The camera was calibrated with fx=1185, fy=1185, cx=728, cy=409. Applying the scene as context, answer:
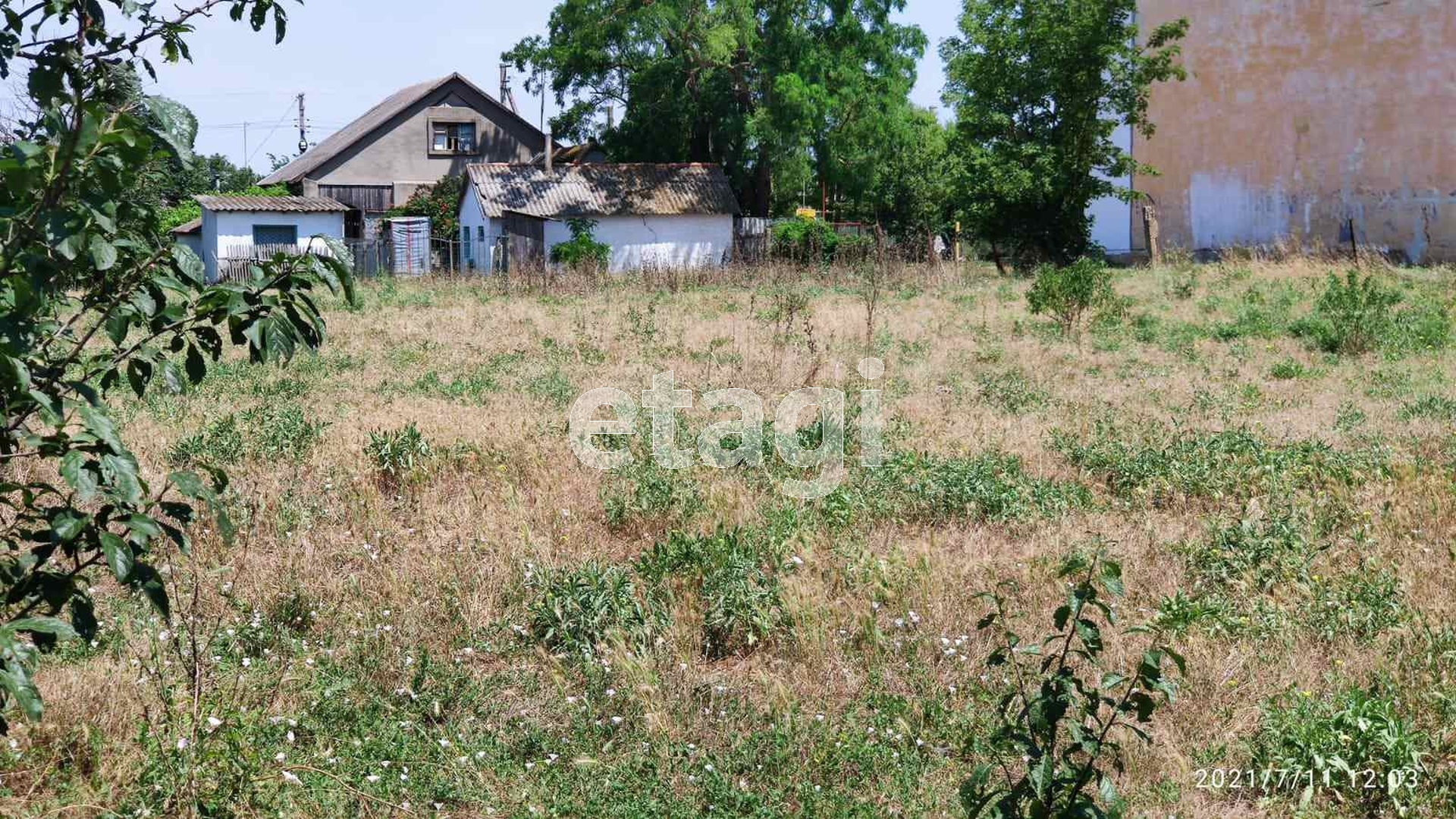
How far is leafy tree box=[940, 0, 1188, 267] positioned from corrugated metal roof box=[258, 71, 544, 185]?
1923cm

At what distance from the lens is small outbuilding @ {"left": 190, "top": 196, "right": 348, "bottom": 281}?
33844mm

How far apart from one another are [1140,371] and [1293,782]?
797 cm

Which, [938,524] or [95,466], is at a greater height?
[95,466]

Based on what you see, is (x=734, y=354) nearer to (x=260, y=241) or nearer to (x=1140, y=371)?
(x=1140, y=371)

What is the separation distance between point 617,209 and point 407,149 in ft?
35.7

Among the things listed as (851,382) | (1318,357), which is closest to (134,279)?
(851,382)

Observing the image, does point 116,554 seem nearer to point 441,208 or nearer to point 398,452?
point 398,452

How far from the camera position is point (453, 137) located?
40.4 meters

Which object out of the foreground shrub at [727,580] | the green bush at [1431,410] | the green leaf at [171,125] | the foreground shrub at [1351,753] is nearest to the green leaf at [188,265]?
the green leaf at [171,125]

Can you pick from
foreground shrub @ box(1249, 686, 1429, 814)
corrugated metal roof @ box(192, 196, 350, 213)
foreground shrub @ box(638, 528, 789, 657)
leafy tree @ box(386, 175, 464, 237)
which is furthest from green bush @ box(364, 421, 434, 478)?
leafy tree @ box(386, 175, 464, 237)

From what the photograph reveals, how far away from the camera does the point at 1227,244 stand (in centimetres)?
2783

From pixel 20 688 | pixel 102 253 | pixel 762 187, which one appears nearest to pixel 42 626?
pixel 20 688

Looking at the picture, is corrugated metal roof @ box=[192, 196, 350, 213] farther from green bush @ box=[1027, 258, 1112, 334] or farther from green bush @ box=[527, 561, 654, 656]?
green bush @ box=[527, 561, 654, 656]
